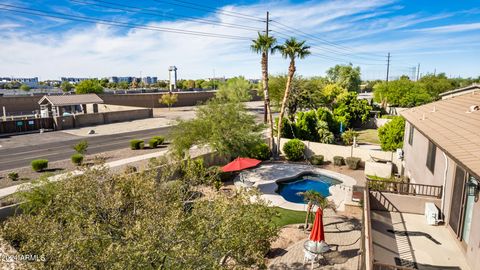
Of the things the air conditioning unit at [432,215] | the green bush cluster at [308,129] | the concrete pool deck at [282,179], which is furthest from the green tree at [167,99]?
the air conditioning unit at [432,215]

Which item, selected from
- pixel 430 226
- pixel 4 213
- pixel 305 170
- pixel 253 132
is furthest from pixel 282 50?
pixel 4 213

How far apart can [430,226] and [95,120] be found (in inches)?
1861

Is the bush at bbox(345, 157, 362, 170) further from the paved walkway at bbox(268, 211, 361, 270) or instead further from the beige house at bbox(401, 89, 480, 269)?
the paved walkway at bbox(268, 211, 361, 270)

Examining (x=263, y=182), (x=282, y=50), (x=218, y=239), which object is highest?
(x=282, y=50)

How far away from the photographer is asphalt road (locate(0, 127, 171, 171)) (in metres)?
28.4

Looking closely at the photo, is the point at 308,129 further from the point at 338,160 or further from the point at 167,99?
the point at 167,99

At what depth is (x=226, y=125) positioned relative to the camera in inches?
922

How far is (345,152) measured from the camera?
→ 28.6 meters

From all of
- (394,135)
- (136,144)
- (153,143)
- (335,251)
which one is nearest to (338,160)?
(394,135)

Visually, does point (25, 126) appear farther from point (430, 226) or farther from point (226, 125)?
point (430, 226)

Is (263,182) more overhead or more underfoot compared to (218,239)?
more underfoot

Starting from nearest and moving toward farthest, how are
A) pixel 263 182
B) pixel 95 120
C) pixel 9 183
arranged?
1. pixel 9 183
2. pixel 263 182
3. pixel 95 120

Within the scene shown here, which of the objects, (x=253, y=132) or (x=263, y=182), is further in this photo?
(x=253, y=132)

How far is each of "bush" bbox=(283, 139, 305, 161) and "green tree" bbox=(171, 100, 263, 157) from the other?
618cm
